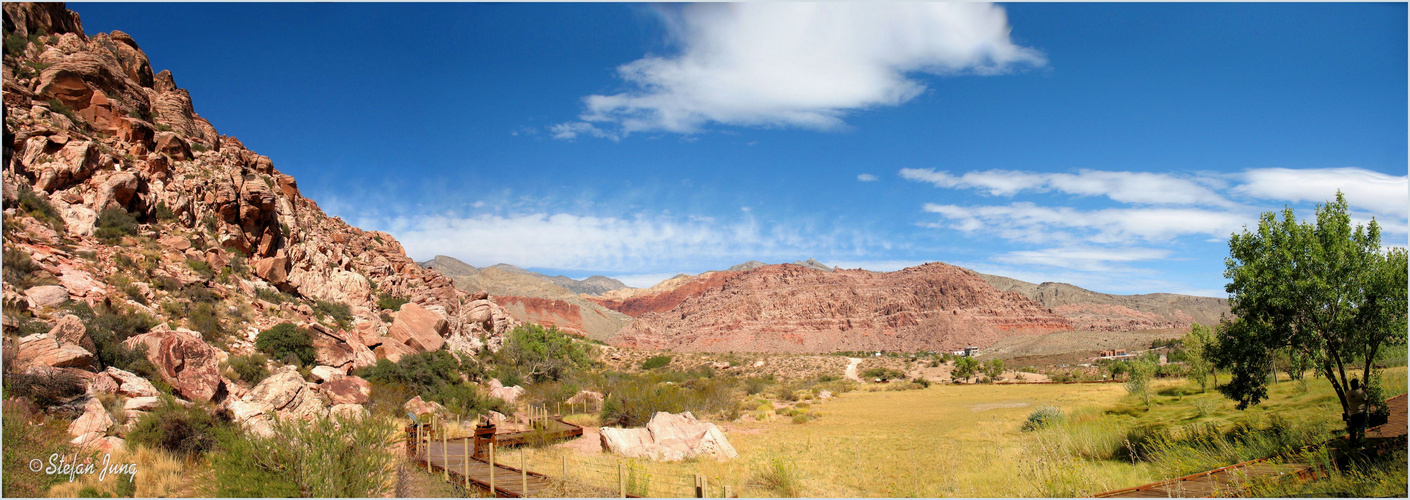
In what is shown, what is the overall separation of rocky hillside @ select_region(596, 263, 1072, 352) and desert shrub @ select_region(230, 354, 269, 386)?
92.2 meters

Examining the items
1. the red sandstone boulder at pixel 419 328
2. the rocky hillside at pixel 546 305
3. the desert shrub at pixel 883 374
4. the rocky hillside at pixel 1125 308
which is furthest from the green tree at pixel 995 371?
the rocky hillside at pixel 546 305

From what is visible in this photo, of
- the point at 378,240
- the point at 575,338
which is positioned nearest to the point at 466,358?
the point at 378,240

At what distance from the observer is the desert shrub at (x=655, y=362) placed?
53.9 metres

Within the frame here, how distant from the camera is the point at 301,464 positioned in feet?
28.5

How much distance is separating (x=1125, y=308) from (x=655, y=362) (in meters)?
106

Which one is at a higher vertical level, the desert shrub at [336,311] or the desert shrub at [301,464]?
the desert shrub at [336,311]

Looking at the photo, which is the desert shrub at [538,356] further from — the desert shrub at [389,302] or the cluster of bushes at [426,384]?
the desert shrub at [389,302]

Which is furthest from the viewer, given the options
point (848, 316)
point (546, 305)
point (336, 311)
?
point (546, 305)

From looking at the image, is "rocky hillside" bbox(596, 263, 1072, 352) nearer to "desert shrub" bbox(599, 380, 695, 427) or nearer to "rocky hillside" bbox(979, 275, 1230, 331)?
"rocky hillside" bbox(979, 275, 1230, 331)

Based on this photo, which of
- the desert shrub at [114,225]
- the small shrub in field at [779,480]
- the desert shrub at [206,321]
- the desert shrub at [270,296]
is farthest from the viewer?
the desert shrub at [270,296]

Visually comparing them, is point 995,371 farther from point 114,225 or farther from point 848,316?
point 848,316

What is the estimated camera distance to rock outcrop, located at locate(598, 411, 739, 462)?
672 inches

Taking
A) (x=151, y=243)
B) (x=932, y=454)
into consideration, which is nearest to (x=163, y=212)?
(x=151, y=243)

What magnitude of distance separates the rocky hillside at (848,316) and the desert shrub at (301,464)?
99961 mm
